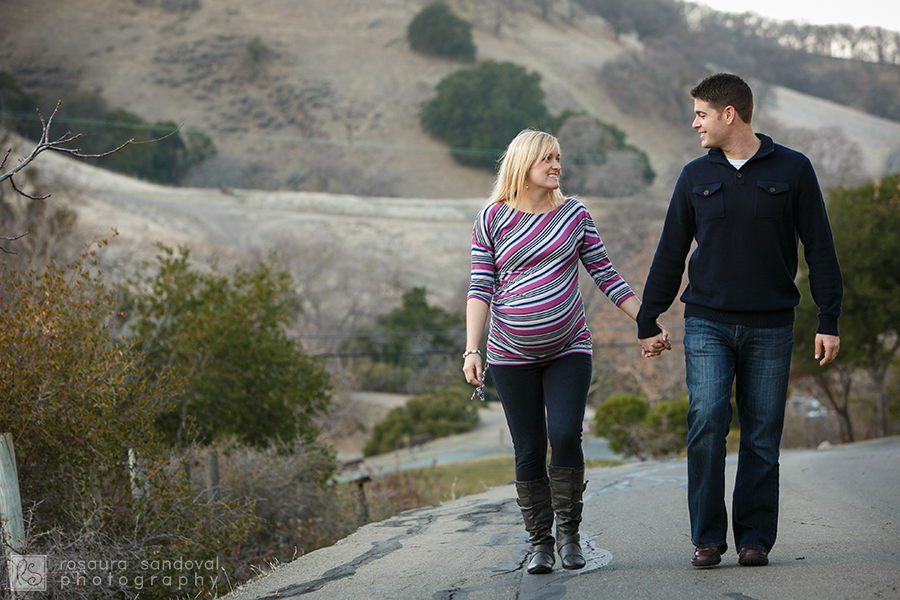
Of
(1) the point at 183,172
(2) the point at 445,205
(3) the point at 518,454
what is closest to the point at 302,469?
(3) the point at 518,454

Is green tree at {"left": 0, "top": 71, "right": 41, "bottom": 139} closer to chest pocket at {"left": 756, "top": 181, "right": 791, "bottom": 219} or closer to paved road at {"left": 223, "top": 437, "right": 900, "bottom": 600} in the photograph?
paved road at {"left": 223, "top": 437, "right": 900, "bottom": 600}

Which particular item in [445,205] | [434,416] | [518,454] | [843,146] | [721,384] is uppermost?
[721,384]

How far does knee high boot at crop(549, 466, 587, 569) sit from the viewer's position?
399 cm

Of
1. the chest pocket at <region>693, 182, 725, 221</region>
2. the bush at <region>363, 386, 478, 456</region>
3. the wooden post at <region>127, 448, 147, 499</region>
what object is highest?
the chest pocket at <region>693, 182, 725, 221</region>

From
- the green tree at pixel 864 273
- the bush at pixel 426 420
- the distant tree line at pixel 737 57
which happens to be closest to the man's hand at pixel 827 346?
the green tree at pixel 864 273

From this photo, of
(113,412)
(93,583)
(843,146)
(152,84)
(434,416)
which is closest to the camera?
(93,583)

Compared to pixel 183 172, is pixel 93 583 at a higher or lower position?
higher

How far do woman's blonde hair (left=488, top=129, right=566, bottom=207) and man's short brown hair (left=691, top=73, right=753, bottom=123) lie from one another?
747 millimetres

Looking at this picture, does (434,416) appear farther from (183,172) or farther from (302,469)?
(183,172)

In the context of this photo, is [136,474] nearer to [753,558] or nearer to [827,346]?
[753,558]

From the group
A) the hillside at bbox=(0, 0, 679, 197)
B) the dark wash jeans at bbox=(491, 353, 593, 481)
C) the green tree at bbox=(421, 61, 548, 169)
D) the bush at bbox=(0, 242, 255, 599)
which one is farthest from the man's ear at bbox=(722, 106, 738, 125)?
the green tree at bbox=(421, 61, 548, 169)

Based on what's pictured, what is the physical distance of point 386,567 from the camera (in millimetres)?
4680

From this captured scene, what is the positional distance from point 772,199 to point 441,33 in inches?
3543

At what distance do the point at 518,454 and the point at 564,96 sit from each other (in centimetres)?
8448
